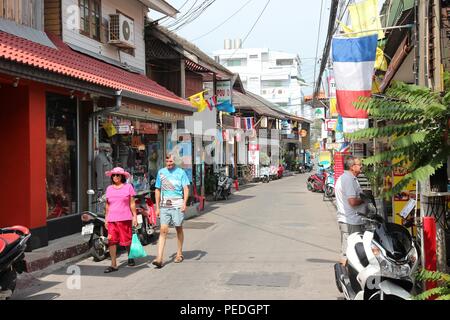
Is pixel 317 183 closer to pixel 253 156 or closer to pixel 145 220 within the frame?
pixel 253 156

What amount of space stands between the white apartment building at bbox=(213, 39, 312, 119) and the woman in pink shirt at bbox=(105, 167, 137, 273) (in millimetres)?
→ 73758

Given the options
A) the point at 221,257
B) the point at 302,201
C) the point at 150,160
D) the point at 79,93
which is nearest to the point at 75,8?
the point at 79,93

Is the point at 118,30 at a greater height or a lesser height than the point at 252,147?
greater

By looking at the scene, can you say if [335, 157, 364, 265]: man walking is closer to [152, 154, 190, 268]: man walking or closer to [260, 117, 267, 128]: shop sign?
[152, 154, 190, 268]: man walking

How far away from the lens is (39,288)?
6.89m

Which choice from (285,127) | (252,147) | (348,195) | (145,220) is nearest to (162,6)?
(145,220)

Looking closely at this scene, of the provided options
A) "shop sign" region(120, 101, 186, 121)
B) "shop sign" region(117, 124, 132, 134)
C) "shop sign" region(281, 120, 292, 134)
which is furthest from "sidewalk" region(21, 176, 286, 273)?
"shop sign" region(281, 120, 292, 134)

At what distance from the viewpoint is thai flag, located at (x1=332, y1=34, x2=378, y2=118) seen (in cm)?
830

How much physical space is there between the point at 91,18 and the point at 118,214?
7.02 meters

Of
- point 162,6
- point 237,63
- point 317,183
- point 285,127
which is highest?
point 237,63

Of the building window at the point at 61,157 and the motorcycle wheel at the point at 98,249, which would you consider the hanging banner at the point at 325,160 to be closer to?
the building window at the point at 61,157

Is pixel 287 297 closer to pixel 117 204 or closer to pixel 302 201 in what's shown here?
pixel 117 204

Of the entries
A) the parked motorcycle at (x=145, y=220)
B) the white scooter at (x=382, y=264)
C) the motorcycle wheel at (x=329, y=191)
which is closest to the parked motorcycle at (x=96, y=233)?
the parked motorcycle at (x=145, y=220)

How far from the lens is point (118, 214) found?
800 centimetres
